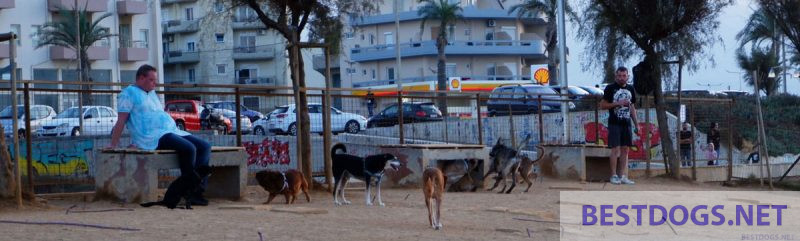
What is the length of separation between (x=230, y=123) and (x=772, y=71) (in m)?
55.4

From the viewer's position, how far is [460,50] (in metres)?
77.3

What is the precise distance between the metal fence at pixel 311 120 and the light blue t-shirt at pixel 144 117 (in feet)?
7.08

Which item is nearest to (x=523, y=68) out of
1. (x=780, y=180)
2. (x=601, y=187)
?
(x=780, y=180)

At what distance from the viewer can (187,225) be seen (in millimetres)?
10234

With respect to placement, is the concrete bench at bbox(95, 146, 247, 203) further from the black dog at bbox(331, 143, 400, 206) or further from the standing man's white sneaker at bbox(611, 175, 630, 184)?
the standing man's white sneaker at bbox(611, 175, 630, 184)

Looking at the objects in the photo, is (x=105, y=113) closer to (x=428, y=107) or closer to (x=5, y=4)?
(x=428, y=107)

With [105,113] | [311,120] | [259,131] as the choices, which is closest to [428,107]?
[311,120]

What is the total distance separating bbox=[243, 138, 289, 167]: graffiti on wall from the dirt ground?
396cm

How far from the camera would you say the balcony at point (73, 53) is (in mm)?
55719

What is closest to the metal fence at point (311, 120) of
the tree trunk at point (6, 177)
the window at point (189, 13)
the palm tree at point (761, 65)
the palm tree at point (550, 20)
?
the tree trunk at point (6, 177)

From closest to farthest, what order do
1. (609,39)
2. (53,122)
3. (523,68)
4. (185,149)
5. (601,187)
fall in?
(185,149), (53,122), (601,187), (609,39), (523,68)

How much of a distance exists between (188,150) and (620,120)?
800 centimetres

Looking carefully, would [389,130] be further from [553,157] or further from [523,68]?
[523,68]
